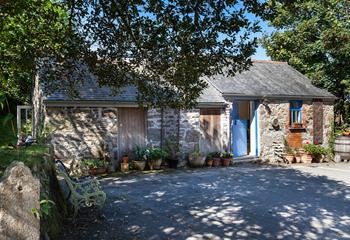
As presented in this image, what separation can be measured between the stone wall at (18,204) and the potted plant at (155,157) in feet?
32.9

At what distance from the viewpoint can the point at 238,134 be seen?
16078mm

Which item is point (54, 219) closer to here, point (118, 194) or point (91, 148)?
point (118, 194)

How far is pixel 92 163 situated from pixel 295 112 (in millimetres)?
9565

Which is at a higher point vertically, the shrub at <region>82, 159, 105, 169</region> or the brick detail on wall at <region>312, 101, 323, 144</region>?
the brick detail on wall at <region>312, 101, 323, 144</region>

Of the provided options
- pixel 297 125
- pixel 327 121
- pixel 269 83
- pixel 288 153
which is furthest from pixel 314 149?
pixel 269 83

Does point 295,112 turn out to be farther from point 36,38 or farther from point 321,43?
point 36,38

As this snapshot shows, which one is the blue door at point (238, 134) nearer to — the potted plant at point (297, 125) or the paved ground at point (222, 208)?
the potted plant at point (297, 125)

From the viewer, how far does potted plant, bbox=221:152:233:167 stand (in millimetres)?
14688

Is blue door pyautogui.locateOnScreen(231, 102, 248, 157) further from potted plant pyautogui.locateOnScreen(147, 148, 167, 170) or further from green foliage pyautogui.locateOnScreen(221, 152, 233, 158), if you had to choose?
potted plant pyautogui.locateOnScreen(147, 148, 167, 170)

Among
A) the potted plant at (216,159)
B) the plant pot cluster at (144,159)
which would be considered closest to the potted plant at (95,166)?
the plant pot cluster at (144,159)

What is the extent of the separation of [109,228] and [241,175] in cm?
684

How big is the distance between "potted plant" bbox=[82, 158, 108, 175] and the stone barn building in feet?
1.27

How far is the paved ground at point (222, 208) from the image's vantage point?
613 centimetres

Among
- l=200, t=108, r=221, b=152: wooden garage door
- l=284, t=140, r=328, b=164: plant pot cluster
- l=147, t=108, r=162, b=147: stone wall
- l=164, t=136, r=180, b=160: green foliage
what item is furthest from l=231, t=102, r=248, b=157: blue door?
l=147, t=108, r=162, b=147: stone wall
